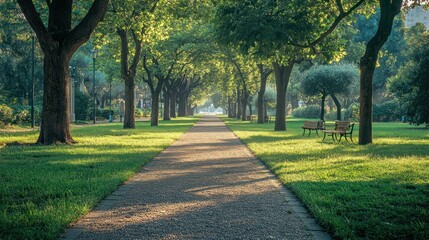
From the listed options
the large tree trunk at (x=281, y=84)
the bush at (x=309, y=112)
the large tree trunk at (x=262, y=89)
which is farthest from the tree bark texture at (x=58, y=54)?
the bush at (x=309, y=112)

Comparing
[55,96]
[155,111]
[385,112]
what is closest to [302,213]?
[55,96]

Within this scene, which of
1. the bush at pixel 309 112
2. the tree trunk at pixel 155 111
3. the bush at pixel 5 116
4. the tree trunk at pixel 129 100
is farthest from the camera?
the bush at pixel 309 112

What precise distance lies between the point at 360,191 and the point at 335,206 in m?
1.23

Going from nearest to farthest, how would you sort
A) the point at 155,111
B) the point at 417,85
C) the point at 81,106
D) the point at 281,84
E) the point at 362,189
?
1. the point at 362,189
2. the point at 417,85
3. the point at 281,84
4. the point at 155,111
5. the point at 81,106

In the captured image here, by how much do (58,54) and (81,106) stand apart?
30.0 metres

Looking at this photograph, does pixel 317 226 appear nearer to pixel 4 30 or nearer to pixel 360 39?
pixel 4 30

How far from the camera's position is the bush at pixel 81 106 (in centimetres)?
4353

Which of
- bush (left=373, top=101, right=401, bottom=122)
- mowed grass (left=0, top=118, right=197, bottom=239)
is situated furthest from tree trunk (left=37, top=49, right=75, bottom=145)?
bush (left=373, top=101, right=401, bottom=122)

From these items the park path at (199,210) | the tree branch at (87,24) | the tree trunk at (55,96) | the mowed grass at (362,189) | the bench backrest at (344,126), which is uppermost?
the tree branch at (87,24)

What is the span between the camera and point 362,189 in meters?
7.34

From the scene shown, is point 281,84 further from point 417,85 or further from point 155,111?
point 155,111

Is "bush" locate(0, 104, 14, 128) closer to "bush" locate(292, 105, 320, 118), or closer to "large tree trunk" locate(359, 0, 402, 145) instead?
"large tree trunk" locate(359, 0, 402, 145)

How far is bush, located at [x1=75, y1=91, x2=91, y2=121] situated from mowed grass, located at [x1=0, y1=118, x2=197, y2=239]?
30.7m

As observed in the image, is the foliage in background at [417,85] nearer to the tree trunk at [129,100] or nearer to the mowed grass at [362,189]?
the mowed grass at [362,189]
